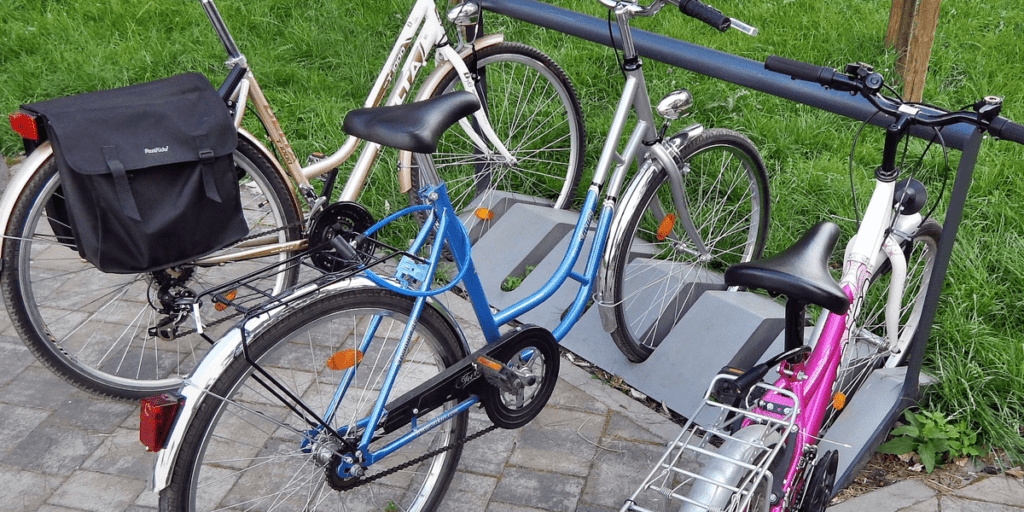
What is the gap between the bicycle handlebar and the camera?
7.26 ft

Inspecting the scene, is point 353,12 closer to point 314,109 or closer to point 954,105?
point 314,109

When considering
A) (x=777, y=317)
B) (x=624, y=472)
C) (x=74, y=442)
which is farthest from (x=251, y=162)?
(x=777, y=317)

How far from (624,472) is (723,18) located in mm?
1584

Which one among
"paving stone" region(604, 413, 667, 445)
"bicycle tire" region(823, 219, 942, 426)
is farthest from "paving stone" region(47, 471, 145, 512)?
"bicycle tire" region(823, 219, 942, 426)

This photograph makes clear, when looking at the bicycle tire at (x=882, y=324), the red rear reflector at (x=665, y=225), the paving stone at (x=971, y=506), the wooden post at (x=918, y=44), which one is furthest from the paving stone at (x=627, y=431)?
the wooden post at (x=918, y=44)

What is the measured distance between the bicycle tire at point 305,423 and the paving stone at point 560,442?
0.39 meters

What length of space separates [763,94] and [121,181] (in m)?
3.53

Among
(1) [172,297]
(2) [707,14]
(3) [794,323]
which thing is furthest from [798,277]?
(1) [172,297]

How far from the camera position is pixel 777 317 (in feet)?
11.1

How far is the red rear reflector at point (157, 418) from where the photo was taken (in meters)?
2.07

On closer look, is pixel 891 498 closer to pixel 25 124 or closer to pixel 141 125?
pixel 141 125

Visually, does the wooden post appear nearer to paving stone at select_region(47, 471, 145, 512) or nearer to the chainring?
the chainring

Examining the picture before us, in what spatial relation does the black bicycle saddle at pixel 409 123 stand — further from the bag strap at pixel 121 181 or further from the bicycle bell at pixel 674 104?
the bicycle bell at pixel 674 104

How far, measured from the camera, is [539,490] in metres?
3.02
